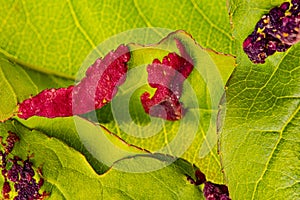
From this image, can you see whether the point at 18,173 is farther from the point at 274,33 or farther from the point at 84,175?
the point at 274,33

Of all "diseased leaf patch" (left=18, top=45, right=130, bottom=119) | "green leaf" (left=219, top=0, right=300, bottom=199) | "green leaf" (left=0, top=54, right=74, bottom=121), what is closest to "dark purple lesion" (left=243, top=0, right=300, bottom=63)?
"green leaf" (left=219, top=0, right=300, bottom=199)

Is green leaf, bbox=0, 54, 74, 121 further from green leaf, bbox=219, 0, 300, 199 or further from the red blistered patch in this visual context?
green leaf, bbox=219, 0, 300, 199

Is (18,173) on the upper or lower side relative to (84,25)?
lower

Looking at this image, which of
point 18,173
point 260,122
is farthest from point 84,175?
point 260,122

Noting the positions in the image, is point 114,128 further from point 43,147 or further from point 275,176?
point 275,176

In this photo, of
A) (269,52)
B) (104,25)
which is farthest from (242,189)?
(104,25)

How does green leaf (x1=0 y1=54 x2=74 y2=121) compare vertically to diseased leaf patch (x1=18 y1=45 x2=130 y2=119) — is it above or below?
above
